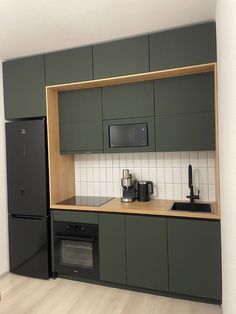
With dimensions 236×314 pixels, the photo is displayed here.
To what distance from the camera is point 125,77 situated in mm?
2463

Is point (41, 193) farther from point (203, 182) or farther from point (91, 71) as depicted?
point (203, 182)

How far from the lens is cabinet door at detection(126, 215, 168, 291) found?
2344 mm

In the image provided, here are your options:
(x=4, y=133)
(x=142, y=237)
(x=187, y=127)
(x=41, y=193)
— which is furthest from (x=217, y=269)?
(x=4, y=133)

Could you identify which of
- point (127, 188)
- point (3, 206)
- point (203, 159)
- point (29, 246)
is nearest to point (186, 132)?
point (203, 159)

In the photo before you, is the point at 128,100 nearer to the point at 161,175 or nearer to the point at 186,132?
the point at 186,132

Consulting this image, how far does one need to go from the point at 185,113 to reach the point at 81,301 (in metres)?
2.08

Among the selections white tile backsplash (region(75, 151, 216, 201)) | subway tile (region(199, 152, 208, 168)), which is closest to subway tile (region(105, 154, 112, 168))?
white tile backsplash (region(75, 151, 216, 201))

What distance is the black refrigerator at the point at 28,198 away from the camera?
2771 millimetres

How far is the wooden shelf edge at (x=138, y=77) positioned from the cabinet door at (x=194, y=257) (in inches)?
54.7

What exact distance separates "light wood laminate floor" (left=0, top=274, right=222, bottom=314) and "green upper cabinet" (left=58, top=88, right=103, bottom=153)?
4.88 feet

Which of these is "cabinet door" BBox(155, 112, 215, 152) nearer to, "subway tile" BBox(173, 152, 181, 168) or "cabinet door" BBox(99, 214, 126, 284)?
"subway tile" BBox(173, 152, 181, 168)

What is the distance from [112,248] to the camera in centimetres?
253

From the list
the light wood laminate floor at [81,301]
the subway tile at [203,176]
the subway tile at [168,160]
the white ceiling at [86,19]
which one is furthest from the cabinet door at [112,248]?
the white ceiling at [86,19]

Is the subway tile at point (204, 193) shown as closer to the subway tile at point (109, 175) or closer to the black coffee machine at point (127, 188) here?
the black coffee machine at point (127, 188)
